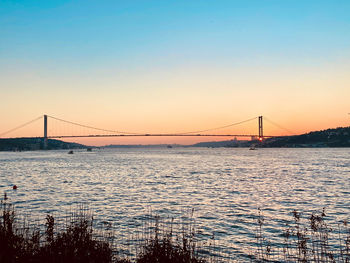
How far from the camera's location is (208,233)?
1433cm

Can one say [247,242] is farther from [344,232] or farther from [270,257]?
[344,232]

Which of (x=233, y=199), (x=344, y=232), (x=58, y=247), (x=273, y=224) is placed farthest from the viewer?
(x=233, y=199)

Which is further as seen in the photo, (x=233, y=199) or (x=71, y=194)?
(x=71, y=194)

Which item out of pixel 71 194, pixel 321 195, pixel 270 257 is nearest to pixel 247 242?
pixel 270 257

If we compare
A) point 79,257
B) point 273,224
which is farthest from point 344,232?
point 79,257

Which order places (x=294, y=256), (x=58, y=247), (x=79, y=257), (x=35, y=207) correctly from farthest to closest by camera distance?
(x=35, y=207)
(x=294, y=256)
(x=58, y=247)
(x=79, y=257)

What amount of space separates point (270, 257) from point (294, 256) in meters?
0.87

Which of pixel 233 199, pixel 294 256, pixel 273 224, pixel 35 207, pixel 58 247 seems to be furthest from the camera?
pixel 233 199

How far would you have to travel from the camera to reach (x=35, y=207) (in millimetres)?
20641

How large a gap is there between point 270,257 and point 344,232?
518 cm

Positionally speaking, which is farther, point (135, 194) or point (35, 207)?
point (135, 194)

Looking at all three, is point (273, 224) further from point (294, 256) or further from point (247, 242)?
point (294, 256)

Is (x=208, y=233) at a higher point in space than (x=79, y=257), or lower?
lower

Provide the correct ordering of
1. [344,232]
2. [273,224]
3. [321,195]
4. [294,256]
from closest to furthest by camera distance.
Answer: [294,256] < [344,232] < [273,224] < [321,195]
